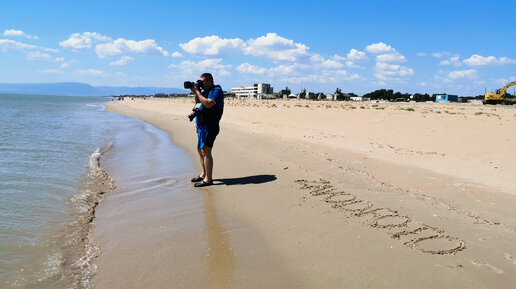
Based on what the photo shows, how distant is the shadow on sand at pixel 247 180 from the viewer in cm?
653

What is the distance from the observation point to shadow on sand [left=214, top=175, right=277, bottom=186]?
21.4ft

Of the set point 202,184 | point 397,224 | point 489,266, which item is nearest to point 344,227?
Answer: point 397,224

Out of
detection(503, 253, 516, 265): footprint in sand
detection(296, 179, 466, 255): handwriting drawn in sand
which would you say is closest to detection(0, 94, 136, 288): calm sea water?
detection(296, 179, 466, 255): handwriting drawn in sand

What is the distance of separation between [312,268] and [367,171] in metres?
4.51

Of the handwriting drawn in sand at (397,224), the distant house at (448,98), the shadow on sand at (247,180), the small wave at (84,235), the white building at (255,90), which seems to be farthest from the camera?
the white building at (255,90)

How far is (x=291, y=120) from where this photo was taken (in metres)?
20.1

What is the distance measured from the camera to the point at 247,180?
6.70 metres

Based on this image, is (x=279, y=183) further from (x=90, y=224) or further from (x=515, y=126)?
(x=515, y=126)

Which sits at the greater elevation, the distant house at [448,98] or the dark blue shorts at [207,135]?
the distant house at [448,98]

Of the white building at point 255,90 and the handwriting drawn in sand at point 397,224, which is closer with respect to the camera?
the handwriting drawn in sand at point 397,224

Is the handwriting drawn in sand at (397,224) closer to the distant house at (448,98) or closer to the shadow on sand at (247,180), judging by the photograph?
the shadow on sand at (247,180)

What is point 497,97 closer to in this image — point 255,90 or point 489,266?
point 489,266

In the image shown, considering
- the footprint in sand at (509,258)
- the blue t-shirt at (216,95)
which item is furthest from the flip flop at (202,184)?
the footprint in sand at (509,258)

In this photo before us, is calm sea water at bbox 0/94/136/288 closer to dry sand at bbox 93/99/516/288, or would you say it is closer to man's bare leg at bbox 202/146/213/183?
dry sand at bbox 93/99/516/288
